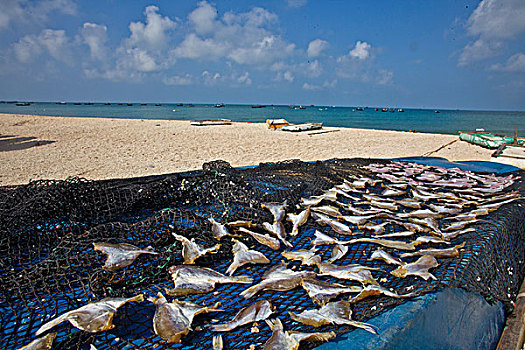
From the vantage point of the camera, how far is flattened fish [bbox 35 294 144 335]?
4.98ft

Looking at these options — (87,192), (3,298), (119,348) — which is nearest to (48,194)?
(87,192)

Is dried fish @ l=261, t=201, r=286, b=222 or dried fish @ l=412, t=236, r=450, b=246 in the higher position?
dried fish @ l=261, t=201, r=286, b=222

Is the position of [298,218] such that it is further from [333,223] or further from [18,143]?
[18,143]

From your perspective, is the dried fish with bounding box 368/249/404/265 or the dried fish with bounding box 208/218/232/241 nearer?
the dried fish with bounding box 368/249/404/265

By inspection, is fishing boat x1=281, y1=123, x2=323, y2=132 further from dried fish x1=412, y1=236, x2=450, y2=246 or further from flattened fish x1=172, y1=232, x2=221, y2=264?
flattened fish x1=172, y1=232, x2=221, y2=264

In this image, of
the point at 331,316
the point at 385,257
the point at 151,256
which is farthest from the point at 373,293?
the point at 151,256

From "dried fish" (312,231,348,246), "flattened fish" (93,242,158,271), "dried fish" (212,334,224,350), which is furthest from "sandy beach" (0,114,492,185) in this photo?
"dried fish" (212,334,224,350)

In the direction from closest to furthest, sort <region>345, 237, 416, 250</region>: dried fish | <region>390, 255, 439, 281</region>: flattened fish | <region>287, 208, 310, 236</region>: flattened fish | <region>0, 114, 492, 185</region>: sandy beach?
<region>390, 255, 439, 281</region>: flattened fish → <region>345, 237, 416, 250</region>: dried fish → <region>287, 208, 310, 236</region>: flattened fish → <region>0, 114, 492, 185</region>: sandy beach

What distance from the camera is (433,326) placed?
1.81 metres

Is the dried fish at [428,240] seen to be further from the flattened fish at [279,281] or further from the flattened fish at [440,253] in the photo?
the flattened fish at [279,281]

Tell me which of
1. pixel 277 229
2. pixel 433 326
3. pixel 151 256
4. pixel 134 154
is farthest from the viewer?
pixel 134 154

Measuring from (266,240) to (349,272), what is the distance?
0.79 meters

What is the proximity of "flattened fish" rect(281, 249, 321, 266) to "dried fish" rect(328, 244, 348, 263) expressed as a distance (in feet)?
0.46

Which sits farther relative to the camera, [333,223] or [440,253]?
[333,223]
